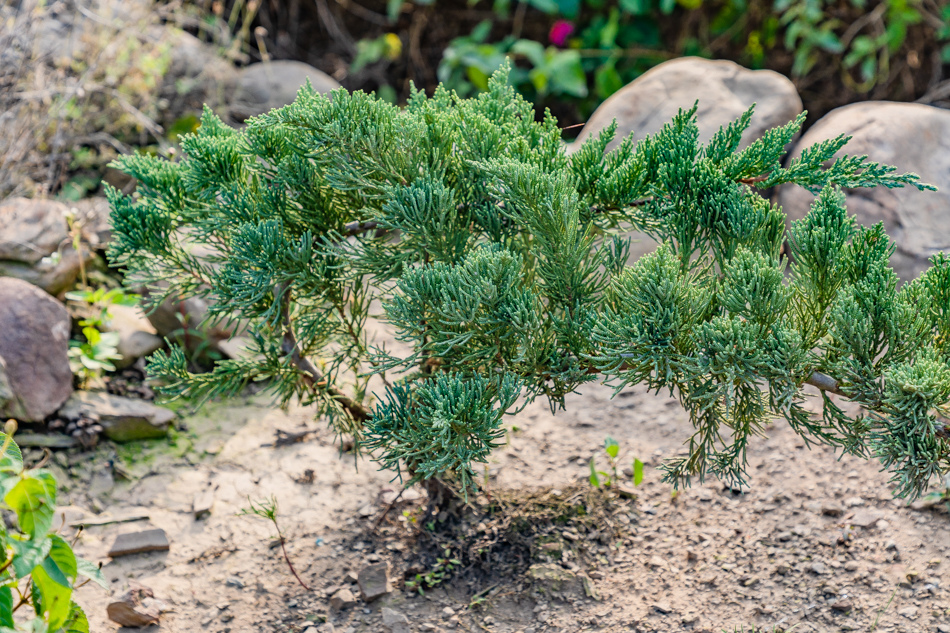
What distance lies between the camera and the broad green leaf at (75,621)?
1.51 meters

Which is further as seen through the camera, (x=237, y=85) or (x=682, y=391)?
(x=237, y=85)

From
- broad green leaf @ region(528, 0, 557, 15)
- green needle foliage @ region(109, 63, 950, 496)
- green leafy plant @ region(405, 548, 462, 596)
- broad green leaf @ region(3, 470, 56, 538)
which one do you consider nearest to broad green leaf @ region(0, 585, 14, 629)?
broad green leaf @ region(3, 470, 56, 538)

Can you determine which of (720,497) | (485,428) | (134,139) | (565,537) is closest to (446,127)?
(485,428)

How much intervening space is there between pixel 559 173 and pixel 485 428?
0.56 meters

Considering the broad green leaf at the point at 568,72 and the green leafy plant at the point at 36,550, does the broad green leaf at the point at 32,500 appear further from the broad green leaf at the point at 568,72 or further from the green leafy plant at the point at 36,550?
the broad green leaf at the point at 568,72

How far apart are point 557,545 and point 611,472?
1.50 ft

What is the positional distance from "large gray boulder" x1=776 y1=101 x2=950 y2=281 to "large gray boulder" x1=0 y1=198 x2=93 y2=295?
3130 millimetres

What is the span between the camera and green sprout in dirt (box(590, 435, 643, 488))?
2.47 m

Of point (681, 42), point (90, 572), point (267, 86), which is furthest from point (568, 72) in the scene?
point (90, 572)

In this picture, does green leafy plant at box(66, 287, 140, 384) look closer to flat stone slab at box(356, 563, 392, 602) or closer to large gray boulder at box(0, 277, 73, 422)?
large gray boulder at box(0, 277, 73, 422)

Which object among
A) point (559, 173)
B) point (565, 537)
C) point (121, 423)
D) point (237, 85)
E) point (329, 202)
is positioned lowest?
point (121, 423)

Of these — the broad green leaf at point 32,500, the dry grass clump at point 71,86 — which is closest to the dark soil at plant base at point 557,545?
the broad green leaf at point 32,500

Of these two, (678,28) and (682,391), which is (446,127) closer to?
(682,391)

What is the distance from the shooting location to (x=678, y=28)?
5.41 metres
